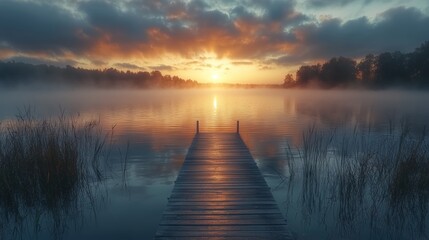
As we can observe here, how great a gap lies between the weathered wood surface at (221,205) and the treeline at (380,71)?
222 ft

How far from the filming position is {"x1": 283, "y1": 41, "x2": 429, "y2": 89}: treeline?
64.1m

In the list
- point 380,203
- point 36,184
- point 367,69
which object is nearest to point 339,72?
point 367,69

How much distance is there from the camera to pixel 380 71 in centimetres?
7531

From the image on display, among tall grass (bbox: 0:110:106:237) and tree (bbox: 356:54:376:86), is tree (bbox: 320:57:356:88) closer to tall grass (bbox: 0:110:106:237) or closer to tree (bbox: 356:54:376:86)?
tree (bbox: 356:54:376:86)

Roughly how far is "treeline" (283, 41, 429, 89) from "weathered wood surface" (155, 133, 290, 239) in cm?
6781

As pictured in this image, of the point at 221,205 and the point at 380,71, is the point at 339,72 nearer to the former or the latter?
the point at 380,71

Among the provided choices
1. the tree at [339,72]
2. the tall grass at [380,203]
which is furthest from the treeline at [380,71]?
the tall grass at [380,203]

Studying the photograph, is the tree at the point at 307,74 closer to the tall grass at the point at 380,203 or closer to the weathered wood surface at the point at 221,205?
the tall grass at the point at 380,203

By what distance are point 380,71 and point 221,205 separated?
80.7m

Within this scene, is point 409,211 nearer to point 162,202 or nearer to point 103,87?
point 162,202

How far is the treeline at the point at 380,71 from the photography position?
64.1 meters

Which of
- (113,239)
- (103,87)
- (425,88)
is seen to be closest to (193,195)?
(113,239)

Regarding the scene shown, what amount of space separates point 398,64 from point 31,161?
77054 mm

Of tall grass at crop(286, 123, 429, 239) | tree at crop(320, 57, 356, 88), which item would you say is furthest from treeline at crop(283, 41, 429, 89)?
tall grass at crop(286, 123, 429, 239)
